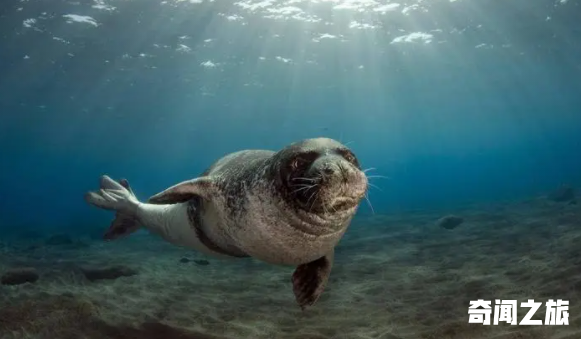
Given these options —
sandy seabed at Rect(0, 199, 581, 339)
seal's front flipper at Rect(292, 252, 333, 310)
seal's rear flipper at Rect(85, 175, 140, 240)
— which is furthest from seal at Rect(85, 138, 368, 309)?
seal's rear flipper at Rect(85, 175, 140, 240)

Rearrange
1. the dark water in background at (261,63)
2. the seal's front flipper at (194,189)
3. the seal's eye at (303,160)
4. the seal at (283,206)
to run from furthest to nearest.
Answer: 1. the dark water in background at (261,63)
2. the seal's front flipper at (194,189)
3. the seal's eye at (303,160)
4. the seal at (283,206)

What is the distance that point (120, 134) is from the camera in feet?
176

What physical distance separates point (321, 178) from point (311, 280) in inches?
73.4

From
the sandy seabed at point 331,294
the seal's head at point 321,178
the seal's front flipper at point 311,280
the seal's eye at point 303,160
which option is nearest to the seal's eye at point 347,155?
the seal's head at point 321,178

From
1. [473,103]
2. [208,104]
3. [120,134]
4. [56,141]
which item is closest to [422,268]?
[208,104]

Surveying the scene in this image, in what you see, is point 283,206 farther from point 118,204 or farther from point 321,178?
point 118,204

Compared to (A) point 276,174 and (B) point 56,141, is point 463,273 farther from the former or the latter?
(B) point 56,141

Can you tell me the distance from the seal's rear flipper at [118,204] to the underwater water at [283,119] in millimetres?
1330

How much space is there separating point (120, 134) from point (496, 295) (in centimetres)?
5446

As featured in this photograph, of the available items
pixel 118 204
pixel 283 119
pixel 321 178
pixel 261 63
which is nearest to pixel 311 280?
pixel 321 178

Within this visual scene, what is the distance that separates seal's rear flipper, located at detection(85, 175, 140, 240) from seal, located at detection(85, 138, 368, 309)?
86.1 inches

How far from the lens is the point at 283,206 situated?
309cm

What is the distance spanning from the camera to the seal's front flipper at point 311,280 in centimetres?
409

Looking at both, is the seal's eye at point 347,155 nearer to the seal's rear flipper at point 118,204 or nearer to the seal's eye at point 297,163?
the seal's eye at point 297,163
